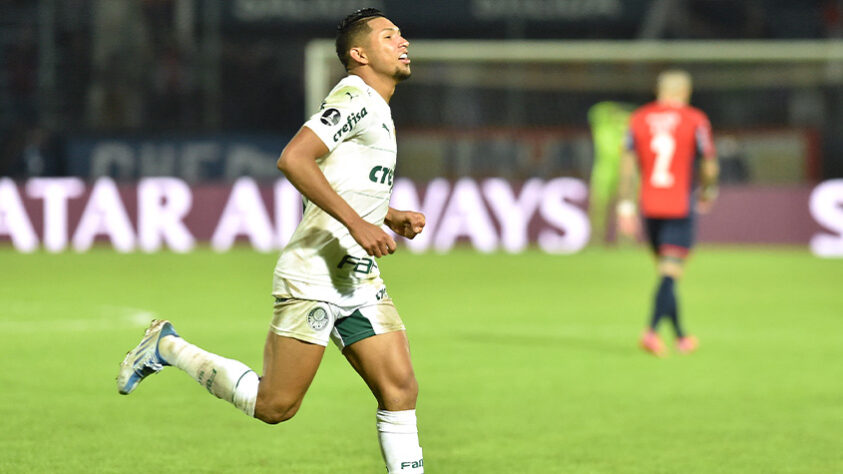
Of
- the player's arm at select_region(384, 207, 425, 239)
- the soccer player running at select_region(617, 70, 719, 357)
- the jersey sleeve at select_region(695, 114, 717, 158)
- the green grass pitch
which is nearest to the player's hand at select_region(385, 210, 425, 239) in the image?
the player's arm at select_region(384, 207, 425, 239)

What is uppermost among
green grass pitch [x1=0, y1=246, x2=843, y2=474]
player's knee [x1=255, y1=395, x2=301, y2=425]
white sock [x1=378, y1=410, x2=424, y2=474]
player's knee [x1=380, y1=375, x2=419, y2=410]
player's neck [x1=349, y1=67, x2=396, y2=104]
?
player's neck [x1=349, y1=67, x2=396, y2=104]

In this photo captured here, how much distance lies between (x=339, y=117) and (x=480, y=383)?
13.1 ft

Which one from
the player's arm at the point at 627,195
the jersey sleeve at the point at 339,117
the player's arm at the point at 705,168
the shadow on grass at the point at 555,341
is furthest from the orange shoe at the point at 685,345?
the jersey sleeve at the point at 339,117

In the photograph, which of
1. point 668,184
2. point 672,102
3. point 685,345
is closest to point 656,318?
point 685,345

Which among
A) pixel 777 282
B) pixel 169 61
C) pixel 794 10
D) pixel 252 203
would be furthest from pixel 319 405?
pixel 794 10

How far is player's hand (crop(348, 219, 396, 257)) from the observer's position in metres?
4.54

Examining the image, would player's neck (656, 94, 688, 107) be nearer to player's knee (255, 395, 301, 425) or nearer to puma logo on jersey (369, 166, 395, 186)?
puma logo on jersey (369, 166, 395, 186)

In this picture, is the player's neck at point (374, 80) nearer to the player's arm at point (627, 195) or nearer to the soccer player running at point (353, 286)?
the soccer player running at point (353, 286)

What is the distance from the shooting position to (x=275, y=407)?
4.93m

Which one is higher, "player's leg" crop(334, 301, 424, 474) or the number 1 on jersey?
the number 1 on jersey

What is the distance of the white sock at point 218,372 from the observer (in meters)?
4.98

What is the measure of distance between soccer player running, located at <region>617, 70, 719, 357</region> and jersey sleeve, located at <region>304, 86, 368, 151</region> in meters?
5.24

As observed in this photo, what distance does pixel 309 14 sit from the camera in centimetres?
2552

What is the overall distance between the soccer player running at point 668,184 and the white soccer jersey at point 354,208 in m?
5.13
